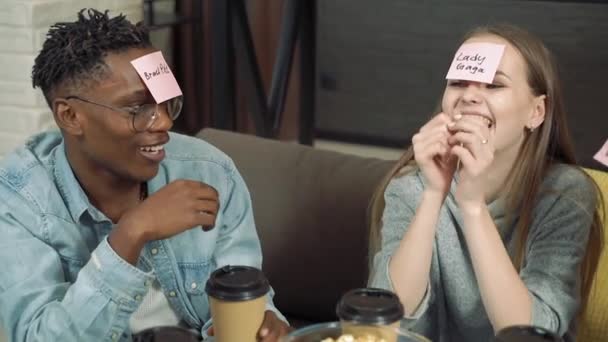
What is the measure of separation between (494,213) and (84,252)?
2.36ft

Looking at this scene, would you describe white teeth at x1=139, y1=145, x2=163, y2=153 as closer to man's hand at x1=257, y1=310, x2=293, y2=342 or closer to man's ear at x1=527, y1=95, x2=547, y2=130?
man's hand at x1=257, y1=310, x2=293, y2=342

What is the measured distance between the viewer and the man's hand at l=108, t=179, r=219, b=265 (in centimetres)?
133

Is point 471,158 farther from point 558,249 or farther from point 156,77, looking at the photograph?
point 156,77

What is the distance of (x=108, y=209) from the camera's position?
156 centimetres

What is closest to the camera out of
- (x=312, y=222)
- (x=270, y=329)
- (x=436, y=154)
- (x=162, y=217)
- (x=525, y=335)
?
(x=525, y=335)

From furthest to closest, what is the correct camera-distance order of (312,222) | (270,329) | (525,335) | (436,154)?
(312,222) < (436,154) < (270,329) < (525,335)

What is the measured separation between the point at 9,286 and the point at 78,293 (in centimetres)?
14

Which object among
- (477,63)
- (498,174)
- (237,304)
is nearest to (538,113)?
(498,174)

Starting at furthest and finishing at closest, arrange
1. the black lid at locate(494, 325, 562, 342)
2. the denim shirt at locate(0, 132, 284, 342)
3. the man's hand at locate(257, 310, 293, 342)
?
the denim shirt at locate(0, 132, 284, 342) < the man's hand at locate(257, 310, 293, 342) < the black lid at locate(494, 325, 562, 342)

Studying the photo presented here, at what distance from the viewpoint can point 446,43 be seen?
13.2 feet

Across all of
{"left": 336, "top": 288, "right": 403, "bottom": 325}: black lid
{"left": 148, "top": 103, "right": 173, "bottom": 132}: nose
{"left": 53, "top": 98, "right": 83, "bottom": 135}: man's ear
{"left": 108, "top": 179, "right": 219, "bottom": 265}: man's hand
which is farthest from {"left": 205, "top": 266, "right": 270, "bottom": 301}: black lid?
{"left": 53, "top": 98, "right": 83, "bottom": 135}: man's ear

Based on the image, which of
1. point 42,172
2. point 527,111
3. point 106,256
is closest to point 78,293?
point 106,256

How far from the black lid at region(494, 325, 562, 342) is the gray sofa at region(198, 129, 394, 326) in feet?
3.23

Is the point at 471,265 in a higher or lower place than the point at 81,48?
lower
